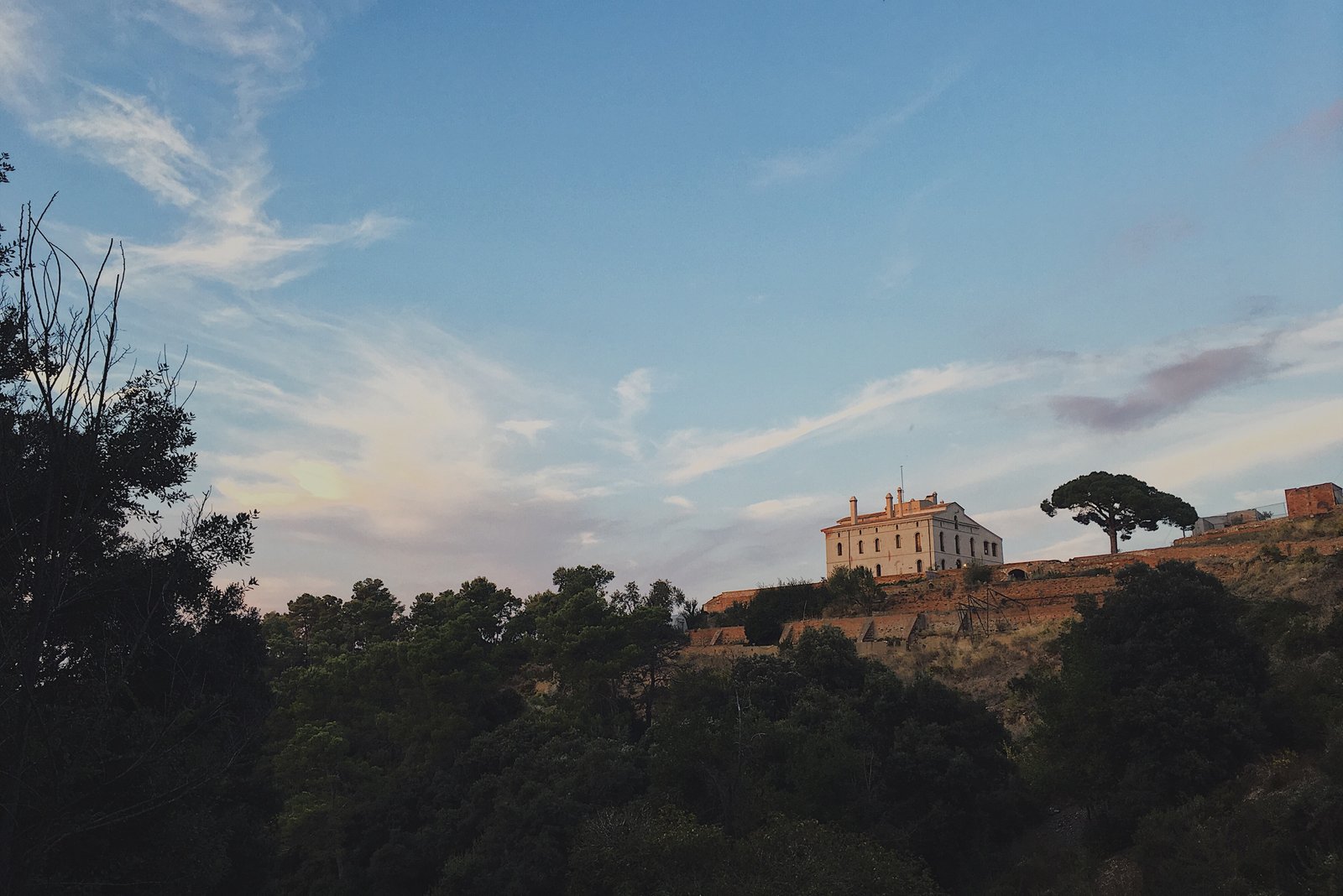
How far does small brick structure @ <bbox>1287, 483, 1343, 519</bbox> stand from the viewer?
171ft

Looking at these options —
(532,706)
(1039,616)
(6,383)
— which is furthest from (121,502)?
(1039,616)

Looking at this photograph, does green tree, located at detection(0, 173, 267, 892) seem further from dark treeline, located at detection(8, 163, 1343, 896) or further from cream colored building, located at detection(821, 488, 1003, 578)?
cream colored building, located at detection(821, 488, 1003, 578)

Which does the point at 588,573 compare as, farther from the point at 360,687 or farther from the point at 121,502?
the point at 121,502

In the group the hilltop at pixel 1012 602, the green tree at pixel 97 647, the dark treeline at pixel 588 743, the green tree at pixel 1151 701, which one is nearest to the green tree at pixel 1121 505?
the hilltop at pixel 1012 602

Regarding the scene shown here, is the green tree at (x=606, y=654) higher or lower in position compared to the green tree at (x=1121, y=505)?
lower

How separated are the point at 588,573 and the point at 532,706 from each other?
8.38 m

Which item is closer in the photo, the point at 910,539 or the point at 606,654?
the point at 606,654

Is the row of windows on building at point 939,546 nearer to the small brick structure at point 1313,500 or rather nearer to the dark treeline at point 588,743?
the small brick structure at point 1313,500

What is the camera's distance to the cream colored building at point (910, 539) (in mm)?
86625

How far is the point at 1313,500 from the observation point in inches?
2087

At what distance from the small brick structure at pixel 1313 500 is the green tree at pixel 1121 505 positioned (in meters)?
13.9

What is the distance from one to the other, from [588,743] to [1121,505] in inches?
1778

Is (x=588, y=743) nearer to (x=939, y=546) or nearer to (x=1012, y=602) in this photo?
(x=1012, y=602)

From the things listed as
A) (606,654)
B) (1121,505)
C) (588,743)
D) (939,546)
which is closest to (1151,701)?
(588,743)
